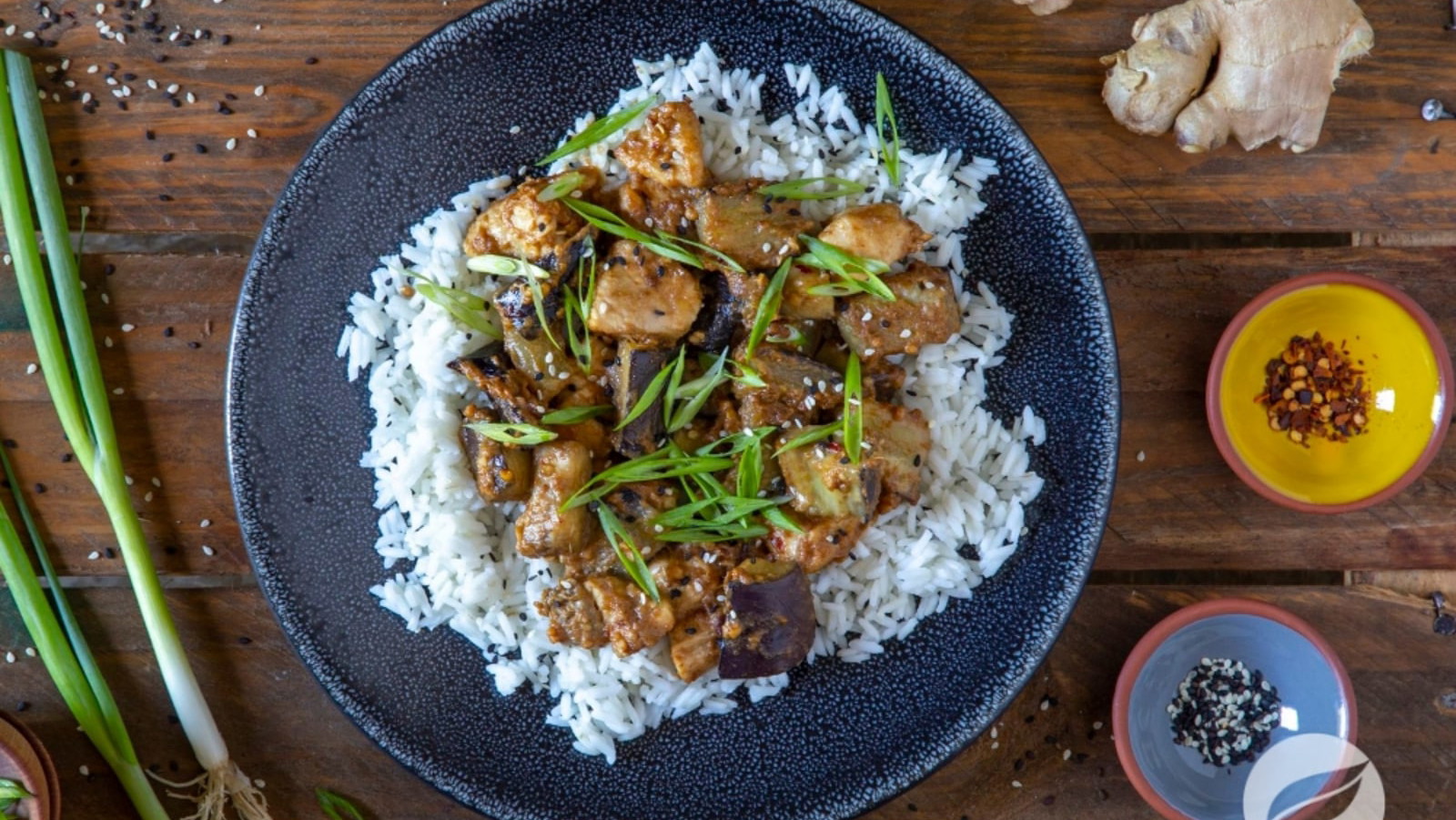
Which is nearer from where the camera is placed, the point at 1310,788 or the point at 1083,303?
the point at 1083,303

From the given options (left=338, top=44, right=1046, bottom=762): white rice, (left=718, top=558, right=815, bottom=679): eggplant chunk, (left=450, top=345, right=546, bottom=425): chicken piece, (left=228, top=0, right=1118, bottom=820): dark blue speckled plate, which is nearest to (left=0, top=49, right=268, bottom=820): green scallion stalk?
(left=228, top=0, right=1118, bottom=820): dark blue speckled plate

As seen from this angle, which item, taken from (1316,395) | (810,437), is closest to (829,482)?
(810,437)

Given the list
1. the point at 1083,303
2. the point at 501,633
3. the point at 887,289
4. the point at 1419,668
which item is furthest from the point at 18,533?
the point at 1419,668

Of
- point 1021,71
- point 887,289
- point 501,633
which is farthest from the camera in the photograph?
point 1021,71

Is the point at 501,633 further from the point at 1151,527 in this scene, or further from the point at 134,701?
the point at 1151,527

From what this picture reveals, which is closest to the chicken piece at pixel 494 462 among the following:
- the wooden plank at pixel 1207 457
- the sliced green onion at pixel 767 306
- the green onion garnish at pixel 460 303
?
the green onion garnish at pixel 460 303

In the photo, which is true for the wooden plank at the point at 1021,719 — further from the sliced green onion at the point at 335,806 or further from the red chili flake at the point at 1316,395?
the red chili flake at the point at 1316,395
